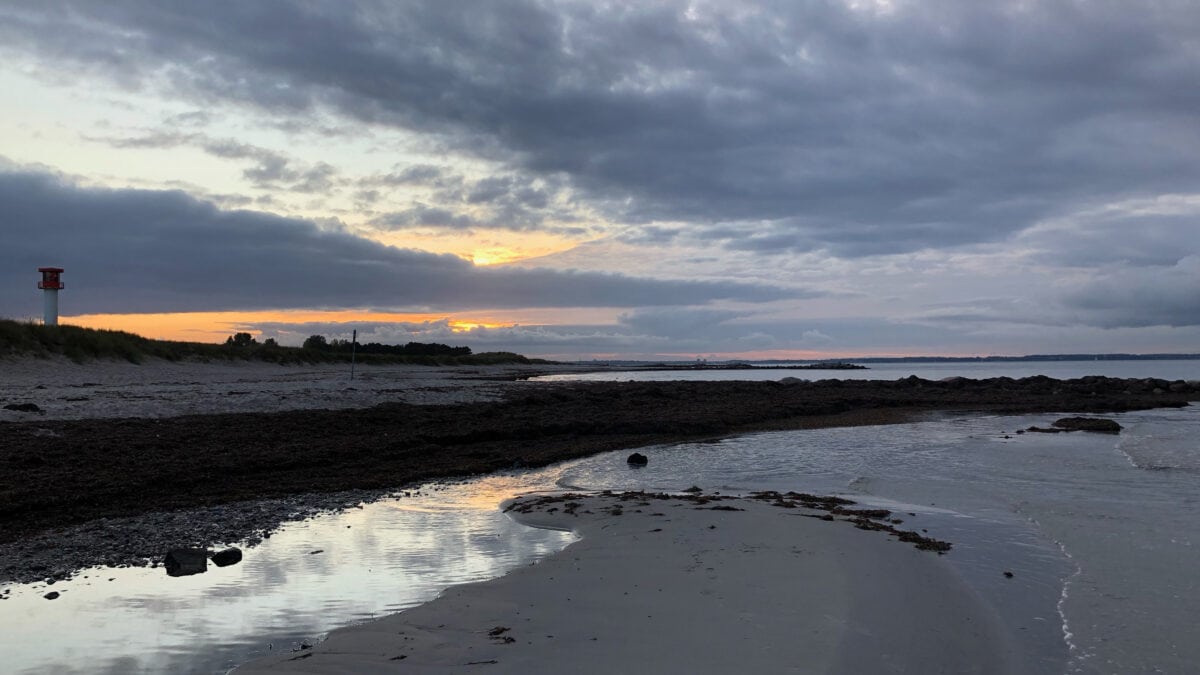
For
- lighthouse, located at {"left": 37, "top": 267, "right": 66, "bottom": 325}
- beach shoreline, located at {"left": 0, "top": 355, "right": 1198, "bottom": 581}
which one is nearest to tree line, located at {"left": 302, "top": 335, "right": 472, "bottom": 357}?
lighthouse, located at {"left": 37, "top": 267, "right": 66, "bottom": 325}

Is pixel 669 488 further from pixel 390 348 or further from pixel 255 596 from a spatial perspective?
pixel 390 348

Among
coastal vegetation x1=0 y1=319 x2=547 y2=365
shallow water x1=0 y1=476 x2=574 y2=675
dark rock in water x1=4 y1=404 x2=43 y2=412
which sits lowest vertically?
shallow water x1=0 y1=476 x2=574 y2=675

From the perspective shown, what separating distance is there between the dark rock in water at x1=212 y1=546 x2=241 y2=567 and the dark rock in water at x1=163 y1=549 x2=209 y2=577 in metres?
0.12

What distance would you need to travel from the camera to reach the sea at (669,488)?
5.77 m

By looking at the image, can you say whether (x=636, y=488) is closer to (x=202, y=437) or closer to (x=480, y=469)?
(x=480, y=469)

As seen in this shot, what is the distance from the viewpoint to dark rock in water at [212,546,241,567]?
8031mm

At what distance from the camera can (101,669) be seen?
5.21 meters

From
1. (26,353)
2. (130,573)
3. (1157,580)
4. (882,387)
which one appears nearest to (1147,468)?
(1157,580)

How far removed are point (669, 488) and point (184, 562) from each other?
883 cm

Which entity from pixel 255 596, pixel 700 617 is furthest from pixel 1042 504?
pixel 255 596

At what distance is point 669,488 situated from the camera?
14242mm

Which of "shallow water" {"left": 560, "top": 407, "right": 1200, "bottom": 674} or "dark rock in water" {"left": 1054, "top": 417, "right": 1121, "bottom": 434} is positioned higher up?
"dark rock in water" {"left": 1054, "top": 417, "right": 1121, "bottom": 434}

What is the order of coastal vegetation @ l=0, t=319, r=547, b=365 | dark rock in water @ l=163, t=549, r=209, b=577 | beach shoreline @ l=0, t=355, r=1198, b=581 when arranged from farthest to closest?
coastal vegetation @ l=0, t=319, r=547, b=365 → beach shoreline @ l=0, t=355, r=1198, b=581 → dark rock in water @ l=163, t=549, r=209, b=577

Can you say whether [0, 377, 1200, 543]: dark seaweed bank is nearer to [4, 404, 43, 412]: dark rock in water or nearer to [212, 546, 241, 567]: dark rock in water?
[4, 404, 43, 412]: dark rock in water
